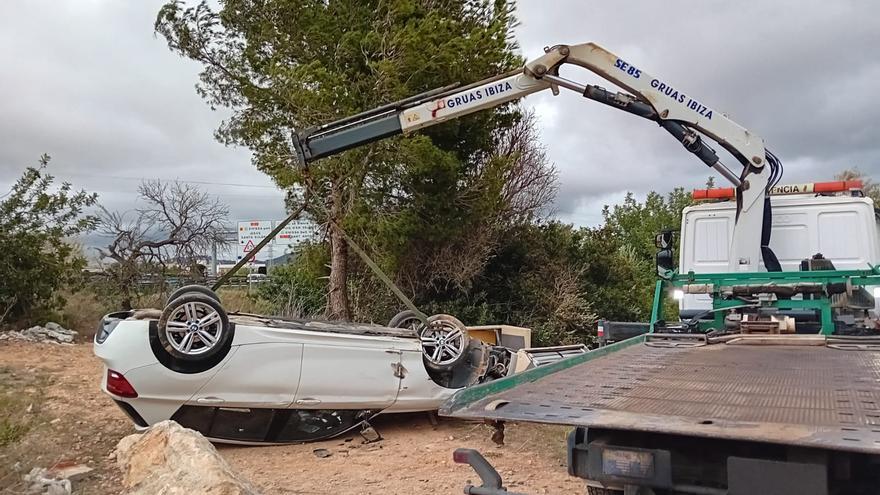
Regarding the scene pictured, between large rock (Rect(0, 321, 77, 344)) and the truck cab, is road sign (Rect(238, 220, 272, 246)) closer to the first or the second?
large rock (Rect(0, 321, 77, 344))

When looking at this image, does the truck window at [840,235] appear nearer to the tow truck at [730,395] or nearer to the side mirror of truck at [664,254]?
the tow truck at [730,395]

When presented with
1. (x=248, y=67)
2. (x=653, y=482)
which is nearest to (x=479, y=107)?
(x=248, y=67)

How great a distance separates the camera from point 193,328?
6023 millimetres

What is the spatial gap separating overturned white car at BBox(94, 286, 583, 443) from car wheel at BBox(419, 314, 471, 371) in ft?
0.56

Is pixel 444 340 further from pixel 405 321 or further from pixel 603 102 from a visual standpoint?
pixel 603 102

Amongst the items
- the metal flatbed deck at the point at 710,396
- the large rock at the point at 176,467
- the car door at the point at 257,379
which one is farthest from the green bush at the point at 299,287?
the metal flatbed deck at the point at 710,396

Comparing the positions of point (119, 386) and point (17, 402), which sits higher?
point (119, 386)

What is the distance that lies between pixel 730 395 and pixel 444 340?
457 centimetres

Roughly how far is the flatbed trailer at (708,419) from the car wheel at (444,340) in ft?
11.2

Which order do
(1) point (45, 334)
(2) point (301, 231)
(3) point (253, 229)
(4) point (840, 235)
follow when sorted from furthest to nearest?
(3) point (253, 229) < (2) point (301, 231) < (1) point (45, 334) < (4) point (840, 235)

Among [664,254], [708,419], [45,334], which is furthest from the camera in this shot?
[45,334]

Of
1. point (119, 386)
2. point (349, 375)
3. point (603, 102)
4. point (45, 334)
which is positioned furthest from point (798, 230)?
point (45, 334)

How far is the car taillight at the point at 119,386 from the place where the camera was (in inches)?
232

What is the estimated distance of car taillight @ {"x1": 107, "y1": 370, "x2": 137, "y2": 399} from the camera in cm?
590
